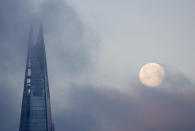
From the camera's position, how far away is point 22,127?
199 meters

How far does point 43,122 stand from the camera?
198125 millimetres

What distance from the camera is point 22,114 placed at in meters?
200

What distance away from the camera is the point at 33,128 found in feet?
650

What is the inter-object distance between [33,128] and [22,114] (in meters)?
9.39

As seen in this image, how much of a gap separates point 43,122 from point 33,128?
19.6 feet

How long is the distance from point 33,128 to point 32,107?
10.8 metres

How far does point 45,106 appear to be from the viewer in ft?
652

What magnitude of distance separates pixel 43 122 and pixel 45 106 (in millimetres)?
8235

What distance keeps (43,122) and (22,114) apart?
11929 millimetres

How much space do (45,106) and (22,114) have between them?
1283 cm
